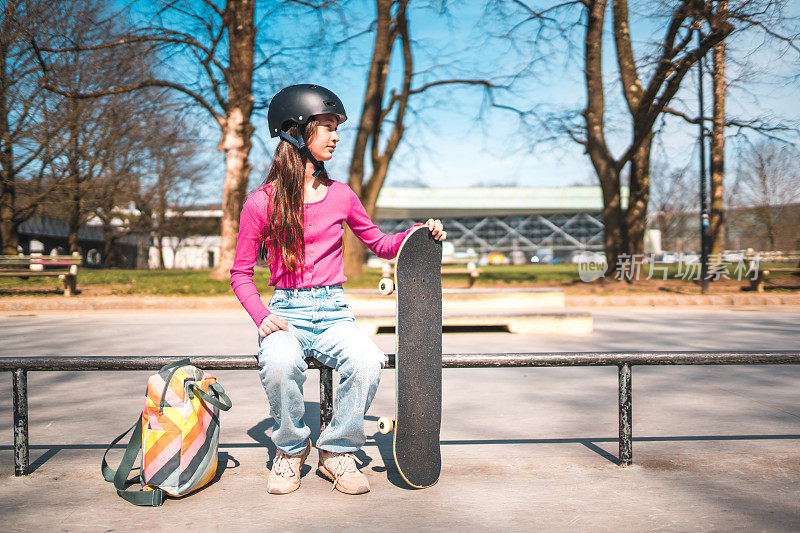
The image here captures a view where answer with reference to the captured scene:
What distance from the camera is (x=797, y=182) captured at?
2738 centimetres

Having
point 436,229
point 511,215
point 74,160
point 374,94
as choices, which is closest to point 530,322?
point 436,229

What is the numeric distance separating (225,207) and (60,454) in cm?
1435

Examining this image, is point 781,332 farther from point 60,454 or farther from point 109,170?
point 109,170

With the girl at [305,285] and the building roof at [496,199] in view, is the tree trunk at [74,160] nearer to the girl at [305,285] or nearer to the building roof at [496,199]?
the girl at [305,285]

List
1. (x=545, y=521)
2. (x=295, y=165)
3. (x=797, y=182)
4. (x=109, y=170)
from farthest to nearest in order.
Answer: (x=797, y=182)
(x=109, y=170)
(x=295, y=165)
(x=545, y=521)

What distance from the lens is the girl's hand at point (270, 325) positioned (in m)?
2.64

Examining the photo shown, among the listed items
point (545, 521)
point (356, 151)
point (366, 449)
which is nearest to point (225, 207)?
point (356, 151)

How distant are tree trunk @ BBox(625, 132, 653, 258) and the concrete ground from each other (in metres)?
9.81

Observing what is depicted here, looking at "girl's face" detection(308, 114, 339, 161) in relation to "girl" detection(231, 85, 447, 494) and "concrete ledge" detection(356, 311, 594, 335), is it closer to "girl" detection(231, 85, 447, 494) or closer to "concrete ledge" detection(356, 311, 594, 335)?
"girl" detection(231, 85, 447, 494)

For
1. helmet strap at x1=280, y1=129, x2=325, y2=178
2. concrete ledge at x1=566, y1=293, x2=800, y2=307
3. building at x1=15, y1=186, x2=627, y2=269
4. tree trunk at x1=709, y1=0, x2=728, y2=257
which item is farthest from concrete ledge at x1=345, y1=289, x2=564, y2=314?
building at x1=15, y1=186, x2=627, y2=269

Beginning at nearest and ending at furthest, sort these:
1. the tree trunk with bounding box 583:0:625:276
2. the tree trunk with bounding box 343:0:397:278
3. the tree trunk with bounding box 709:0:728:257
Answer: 1. the tree trunk with bounding box 709:0:728:257
2. the tree trunk with bounding box 583:0:625:276
3. the tree trunk with bounding box 343:0:397:278

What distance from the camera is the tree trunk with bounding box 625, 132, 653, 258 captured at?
607 inches

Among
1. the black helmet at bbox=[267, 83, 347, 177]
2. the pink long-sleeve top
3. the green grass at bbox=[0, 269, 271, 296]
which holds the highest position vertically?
the black helmet at bbox=[267, 83, 347, 177]

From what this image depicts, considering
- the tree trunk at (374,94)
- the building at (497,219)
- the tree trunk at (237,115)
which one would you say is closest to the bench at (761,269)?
the tree trunk at (374,94)
